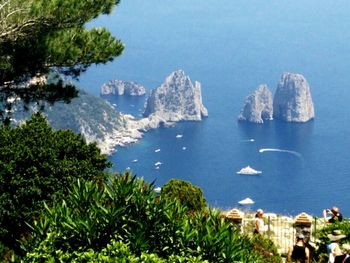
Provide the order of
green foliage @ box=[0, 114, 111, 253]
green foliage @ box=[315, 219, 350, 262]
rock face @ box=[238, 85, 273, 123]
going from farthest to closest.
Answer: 1. rock face @ box=[238, 85, 273, 123]
2. green foliage @ box=[315, 219, 350, 262]
3. green foliage @ box=[0, 114, 111, 253]

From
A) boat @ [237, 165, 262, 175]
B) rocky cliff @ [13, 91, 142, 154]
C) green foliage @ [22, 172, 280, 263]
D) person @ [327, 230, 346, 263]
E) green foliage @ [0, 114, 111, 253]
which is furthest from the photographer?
rocky cliff @ [13, 91, 142, 154]

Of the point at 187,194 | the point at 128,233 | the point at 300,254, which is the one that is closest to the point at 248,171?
the point at 187,194

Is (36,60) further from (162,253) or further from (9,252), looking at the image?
(162,253)

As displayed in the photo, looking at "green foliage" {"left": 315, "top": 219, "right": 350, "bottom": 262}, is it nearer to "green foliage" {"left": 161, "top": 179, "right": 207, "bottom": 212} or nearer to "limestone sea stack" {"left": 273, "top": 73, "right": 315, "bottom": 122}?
"green foliage" {"left": 161, "top": 179, "right": 207, "bottom": 212}

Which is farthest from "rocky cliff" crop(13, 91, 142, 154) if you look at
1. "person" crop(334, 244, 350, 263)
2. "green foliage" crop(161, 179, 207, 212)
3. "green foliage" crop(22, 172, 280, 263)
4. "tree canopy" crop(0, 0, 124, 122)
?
"green foliage" crop(22, 172, 280, 263)

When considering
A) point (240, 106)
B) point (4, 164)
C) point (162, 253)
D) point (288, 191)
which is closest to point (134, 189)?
point (162, 253)
